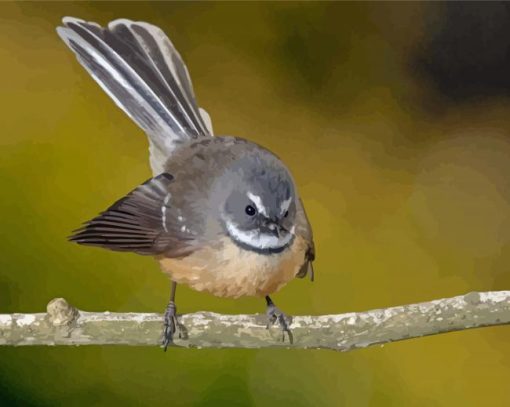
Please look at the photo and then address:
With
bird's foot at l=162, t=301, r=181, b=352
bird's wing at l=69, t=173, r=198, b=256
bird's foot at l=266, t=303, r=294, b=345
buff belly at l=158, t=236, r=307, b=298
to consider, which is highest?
bird's wing at l=69, t=173, r=198, b=256

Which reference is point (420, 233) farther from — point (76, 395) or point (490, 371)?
point (76, 395)

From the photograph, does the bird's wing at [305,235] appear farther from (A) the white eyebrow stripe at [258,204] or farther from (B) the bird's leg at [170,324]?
(B) the bird's leg at [170,324]

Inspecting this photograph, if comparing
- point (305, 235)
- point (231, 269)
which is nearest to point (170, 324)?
point (231, 269)

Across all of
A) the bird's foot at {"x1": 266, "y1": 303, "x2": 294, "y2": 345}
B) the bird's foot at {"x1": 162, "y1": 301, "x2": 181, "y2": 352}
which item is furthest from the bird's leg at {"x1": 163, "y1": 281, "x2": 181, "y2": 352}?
the bird's foot at {"x1": 266, "y1": 303, "x2": 294, "y2": 345}

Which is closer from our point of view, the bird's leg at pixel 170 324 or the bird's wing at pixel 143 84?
the bird's leg at pixel 170 324

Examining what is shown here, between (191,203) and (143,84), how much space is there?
0.66 ft

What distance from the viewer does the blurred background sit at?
1210 millimetres

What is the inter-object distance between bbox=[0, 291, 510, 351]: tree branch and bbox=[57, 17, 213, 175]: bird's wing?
0.79 ft

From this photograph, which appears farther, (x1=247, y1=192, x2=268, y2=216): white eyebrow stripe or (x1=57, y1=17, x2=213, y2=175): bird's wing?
(x1=57, y1=17, x2=213, y2=175): bird's wing

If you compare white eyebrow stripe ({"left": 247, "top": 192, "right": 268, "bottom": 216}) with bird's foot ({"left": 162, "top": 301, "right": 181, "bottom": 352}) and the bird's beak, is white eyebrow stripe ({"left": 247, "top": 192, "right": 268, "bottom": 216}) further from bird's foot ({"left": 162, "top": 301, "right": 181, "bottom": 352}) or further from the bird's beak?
bird's foot ({"left": 162, "top": 301, "right": 181, "bottom": 352})

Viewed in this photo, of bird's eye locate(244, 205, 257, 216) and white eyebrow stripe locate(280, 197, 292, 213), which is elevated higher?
white eyebrow stripe locate(280, 197, 292, 213)

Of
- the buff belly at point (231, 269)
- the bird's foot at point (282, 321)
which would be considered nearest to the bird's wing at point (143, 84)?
the buff belly at point (231, 269)

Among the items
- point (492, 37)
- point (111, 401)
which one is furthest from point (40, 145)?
point (492, 37)

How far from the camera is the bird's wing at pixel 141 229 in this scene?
111 centimetres
